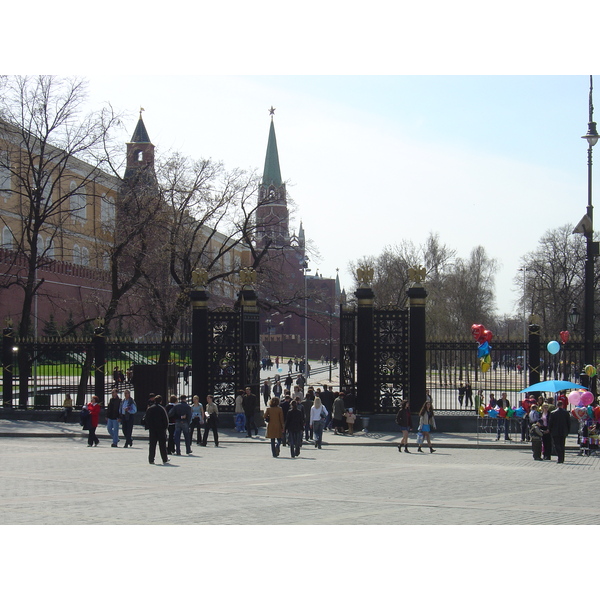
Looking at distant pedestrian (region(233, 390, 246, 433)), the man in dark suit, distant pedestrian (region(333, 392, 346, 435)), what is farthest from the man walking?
the man in dark suit


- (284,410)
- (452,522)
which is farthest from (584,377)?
(452,522)

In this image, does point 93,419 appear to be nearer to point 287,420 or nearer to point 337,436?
point 287,420

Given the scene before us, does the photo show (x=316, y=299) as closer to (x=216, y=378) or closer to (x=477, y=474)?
(x=216, y=378)

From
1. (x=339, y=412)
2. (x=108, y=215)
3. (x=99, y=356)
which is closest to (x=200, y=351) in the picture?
(x=99, y=356)

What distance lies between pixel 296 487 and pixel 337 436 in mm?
11777

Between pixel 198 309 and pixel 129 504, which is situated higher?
pixel 198 309

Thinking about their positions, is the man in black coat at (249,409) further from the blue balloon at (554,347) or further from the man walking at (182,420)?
the blue balloon at (554,347)

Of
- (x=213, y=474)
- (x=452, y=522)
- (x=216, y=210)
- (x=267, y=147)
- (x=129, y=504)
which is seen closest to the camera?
(x=452, y=522)

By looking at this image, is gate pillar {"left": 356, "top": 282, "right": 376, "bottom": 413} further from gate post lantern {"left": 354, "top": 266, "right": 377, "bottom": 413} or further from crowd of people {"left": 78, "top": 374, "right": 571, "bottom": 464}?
crowd of people {"left": 78, "top": 374, "right": 571, "bottom": 464}

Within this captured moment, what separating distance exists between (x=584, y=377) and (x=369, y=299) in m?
6.88

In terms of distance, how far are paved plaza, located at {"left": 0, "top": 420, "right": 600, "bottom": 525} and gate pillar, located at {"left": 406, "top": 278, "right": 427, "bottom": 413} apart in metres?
3.36

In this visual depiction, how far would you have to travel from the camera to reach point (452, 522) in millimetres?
10695

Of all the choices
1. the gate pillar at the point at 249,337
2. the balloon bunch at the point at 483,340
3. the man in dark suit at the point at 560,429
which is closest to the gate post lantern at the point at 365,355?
the gate pillar at the point at 249,337

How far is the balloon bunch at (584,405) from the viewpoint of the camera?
2109 cm
